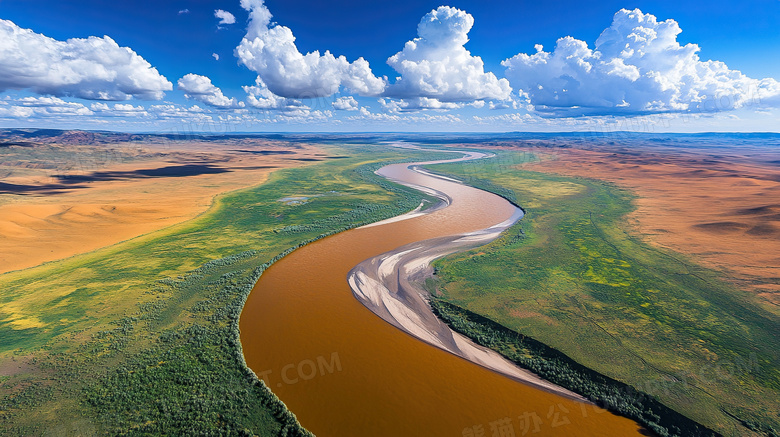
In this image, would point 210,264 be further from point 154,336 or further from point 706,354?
point 706,354

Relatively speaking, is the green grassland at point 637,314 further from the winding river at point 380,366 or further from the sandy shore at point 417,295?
the winding river at point 380,366

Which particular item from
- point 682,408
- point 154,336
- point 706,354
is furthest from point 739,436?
point 154,336

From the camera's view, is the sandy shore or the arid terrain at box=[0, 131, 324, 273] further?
the arid terrain at box=[0, 131, 324, 273]

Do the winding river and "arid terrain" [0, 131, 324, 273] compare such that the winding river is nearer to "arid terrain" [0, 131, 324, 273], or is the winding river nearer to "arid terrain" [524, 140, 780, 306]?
"arid terrain" [524, 140, 780, 306]

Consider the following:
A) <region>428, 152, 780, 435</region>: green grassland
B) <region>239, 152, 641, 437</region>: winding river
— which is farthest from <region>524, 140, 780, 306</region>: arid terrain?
<region>239, 152, 641, 437</region>: winding river

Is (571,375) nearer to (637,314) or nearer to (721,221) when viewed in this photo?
(637,314)

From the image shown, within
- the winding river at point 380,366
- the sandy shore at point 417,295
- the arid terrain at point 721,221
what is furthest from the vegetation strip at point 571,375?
the arid terrain at point 721,221

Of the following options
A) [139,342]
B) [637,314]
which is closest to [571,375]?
[637,314]
